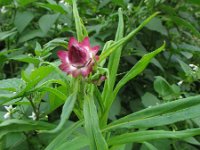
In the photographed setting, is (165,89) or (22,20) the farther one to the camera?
(22,20)

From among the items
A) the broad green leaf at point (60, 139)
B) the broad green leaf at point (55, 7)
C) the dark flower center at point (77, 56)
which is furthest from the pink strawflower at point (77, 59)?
the broad green leaf at point (55, 7)

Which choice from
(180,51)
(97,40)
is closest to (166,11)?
(180,51)

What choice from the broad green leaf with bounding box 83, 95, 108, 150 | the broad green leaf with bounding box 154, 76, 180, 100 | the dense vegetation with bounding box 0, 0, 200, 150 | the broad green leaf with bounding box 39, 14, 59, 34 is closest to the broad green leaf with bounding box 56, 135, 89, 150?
the dense vegetation with bounding box 0, 0, 200, 150

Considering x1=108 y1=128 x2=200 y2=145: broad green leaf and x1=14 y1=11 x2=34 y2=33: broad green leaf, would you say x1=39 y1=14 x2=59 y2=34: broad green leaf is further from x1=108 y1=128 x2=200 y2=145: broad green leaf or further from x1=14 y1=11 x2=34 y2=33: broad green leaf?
x1=108 y1=128 x2=200 y2=145: broad green leaf

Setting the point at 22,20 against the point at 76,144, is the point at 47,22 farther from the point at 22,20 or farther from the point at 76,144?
the point at 76,144

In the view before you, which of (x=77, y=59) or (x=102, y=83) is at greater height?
(x=77, y=59)

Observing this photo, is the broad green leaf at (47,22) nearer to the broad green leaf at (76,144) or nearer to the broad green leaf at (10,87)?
the broad green leaf at (10,87)

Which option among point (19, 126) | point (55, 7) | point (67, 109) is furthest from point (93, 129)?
point (55, 7)
